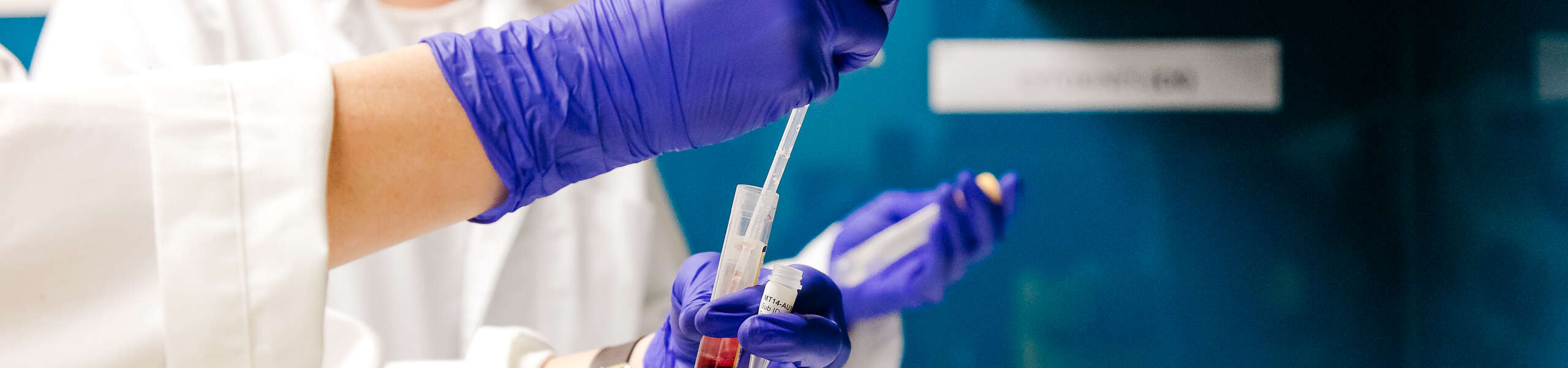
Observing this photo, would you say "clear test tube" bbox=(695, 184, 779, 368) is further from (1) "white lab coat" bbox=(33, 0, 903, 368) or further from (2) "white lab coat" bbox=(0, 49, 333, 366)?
(1) "white lab coat" bbox=(33, 0, 903, 368)

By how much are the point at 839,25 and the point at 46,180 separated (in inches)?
18.6

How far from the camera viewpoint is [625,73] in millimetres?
584

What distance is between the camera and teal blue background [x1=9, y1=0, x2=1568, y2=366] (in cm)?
112

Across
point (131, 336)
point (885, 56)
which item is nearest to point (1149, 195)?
point (885, 56)

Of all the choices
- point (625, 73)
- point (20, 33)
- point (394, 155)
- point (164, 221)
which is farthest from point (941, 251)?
point (20, 33)

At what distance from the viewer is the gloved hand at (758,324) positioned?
61cm

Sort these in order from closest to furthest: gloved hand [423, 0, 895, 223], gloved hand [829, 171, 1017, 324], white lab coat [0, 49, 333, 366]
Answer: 1. white lab coat [0, 49, 333, 366]
2. gloved hand [423, 0, 895, 223]
3. gloved hand [829, 171, 1017, 324]

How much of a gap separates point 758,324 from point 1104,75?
31.9 inches

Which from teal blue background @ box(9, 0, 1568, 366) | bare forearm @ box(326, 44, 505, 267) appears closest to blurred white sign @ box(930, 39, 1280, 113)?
teal blue background @ box(9, 0, 1568, 366)

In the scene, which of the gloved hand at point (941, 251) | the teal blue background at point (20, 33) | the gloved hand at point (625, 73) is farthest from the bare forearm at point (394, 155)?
the teal blue background at point (20, 33)

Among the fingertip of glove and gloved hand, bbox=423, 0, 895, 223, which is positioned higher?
gloved hand, bbox=423, 0, 895, 223

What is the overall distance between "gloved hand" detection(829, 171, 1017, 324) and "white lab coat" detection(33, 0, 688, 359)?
0.50 metres

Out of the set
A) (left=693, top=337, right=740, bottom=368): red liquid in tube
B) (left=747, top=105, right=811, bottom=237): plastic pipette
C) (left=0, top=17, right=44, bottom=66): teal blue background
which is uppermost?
(left=0, top=17, right=44, bottom=66): teal blue background

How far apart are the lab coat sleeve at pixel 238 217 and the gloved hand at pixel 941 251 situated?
19.3 inches
